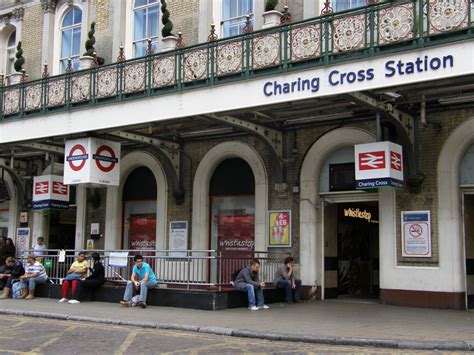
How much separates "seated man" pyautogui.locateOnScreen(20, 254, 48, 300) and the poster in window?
6.37 metres

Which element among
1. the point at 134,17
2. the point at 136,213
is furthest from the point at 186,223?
the point at 134,17

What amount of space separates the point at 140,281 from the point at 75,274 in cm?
223

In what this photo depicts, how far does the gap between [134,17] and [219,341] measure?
13.6 meters

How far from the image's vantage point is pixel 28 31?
79.8 ft

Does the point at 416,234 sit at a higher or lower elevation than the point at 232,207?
lower

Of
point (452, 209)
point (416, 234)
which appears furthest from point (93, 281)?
point (452, 209)

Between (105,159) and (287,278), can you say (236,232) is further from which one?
(105,159)

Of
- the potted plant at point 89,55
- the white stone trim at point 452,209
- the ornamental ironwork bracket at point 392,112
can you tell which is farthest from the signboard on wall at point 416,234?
the potted plant at point 89,55

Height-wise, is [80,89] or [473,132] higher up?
[80,89]

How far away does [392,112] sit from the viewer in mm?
15016

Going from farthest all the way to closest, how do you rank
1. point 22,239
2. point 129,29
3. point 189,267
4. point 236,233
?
1. point 22,239
2. point 129,29
3. point 236,233
4. point 189,267

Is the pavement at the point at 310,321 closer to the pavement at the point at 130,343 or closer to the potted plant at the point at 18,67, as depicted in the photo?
the pavement at the point at 130,343

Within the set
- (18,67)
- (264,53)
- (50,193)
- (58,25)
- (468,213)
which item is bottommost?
(468,213)

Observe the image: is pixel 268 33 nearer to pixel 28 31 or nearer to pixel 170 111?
pixel 170 111
